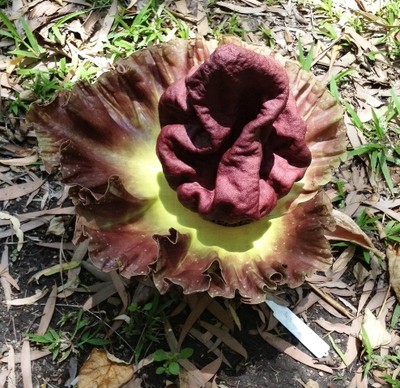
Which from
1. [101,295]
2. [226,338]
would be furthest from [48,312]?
[226,338]

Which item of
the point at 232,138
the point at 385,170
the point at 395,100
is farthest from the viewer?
the point at 395,100

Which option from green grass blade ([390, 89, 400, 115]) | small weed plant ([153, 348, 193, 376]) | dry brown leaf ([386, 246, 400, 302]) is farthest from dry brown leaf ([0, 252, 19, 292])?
green grass blade ([390, 89, 400, 115])

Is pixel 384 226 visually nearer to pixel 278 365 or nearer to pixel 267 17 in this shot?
pixel 278 365

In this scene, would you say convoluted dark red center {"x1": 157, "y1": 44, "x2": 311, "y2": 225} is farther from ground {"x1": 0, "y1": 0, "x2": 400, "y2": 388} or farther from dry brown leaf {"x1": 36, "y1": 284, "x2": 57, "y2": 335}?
dry brown leaf {"x1": 36, "y1": 284, "x2": 57, "y2": 335}

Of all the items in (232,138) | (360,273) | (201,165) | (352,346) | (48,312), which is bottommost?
(352,346)

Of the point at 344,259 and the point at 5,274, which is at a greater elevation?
the point at 5,274

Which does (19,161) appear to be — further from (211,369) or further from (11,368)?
(211,369)

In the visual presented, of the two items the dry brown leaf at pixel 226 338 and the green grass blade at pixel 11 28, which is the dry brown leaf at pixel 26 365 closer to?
the dry brown leaf at pixel 226 338
